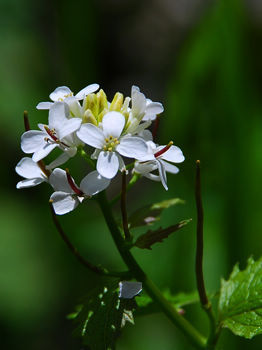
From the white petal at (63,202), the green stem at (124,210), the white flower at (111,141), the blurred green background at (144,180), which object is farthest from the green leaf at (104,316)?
the blurred green background at (144,180)

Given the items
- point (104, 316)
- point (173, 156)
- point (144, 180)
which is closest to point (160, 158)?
point (173, 156)

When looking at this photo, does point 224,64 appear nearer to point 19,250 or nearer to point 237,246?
point 237,246

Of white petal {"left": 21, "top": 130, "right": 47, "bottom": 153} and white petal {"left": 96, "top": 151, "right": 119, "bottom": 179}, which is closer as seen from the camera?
white petal {"left": 96, "top": 151, "right": 119, "bottom": 179}

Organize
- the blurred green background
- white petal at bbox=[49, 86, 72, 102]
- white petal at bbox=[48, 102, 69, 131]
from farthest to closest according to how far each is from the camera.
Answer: the blurred green background
white petal at bbox=[49, 86, 72, 102]
white petal at bbox=[48, 102, 69, 131]

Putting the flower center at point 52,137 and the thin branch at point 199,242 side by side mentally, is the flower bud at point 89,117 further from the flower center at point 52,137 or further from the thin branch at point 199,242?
the thin branch at point 199,242

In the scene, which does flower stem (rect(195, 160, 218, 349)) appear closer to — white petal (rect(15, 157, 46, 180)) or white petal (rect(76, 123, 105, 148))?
white petal (rect(76, 123, 105, 148))

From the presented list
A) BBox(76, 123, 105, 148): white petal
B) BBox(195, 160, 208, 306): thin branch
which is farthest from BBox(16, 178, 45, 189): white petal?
BBox(195, 160, 208, 306): thin branch
